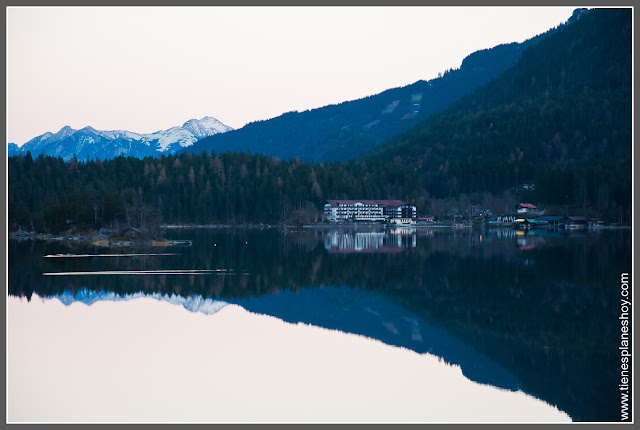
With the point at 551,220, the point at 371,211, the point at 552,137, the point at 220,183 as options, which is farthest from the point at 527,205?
the point at 220,183

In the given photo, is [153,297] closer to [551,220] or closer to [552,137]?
[551,220]

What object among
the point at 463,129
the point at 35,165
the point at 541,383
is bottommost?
the point at 541,383

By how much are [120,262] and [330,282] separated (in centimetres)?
1513

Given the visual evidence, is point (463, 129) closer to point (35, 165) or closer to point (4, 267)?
point (35, 165)

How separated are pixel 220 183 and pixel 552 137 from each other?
82.9 m

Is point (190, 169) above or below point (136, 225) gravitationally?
above

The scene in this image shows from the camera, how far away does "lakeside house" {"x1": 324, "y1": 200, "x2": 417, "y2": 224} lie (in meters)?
131

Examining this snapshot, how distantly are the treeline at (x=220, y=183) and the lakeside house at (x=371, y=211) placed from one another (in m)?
3.47

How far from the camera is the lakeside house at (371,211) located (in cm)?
13062

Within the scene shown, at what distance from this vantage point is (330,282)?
33.6 metres

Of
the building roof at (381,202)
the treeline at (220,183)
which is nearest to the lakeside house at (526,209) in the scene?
the building roof at (381,202)

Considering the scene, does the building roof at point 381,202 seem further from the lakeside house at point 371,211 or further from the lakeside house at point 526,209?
the lakeside house at point 526,209

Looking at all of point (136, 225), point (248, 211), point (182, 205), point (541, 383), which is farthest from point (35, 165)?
point (541, 383)

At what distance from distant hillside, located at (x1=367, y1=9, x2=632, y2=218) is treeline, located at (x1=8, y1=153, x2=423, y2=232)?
1738 centimetres
